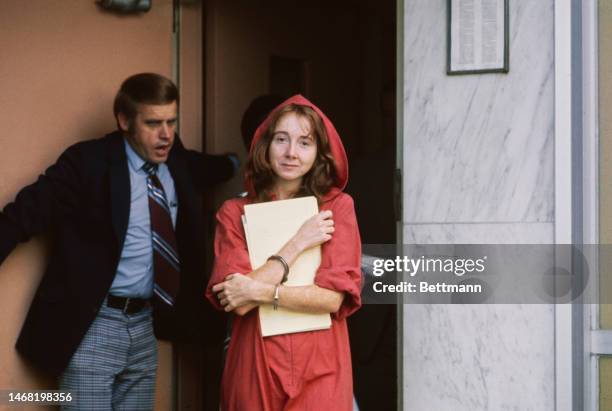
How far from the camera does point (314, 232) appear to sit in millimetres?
3084

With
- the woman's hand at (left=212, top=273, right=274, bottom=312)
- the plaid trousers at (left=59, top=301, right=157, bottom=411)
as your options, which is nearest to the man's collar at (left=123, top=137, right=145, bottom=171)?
the plaid trousers at (left=59, top=301, right=157, bottom=411)

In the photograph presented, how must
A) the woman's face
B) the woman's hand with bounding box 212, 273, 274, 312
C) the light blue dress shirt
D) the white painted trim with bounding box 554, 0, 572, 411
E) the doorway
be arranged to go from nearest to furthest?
1. the woman's hand with bounding box 212, 273, 274, 312
2. the woman's face
3. the white painted trim with bounding box 554, 0, 572, 411
4. the light blue dress shirt
5. the doorway

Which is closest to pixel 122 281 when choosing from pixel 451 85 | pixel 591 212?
pixel 451 85

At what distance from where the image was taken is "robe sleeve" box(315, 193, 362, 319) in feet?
9.98

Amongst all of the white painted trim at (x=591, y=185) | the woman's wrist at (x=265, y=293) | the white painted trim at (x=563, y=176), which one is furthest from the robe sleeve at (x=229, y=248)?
the white painted trim at (x=591, y=185)

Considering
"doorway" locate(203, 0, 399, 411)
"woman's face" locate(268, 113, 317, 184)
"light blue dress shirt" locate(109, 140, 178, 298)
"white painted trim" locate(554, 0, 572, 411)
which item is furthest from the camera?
"doorway" locate(203, 0, 399, 411)

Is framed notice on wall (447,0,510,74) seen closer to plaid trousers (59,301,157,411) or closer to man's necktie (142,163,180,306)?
man's necktie (142,163,180,306)

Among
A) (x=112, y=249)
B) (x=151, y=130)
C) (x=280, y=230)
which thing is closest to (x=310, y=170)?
(x=280, y=230)

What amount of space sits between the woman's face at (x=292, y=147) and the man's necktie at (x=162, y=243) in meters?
0.86

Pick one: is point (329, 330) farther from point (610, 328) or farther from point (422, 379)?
point (610, 328)

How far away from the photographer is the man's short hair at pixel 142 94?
12.5ft

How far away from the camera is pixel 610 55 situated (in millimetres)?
3705

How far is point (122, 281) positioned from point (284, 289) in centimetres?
102

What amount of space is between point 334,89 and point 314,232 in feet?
9.89
